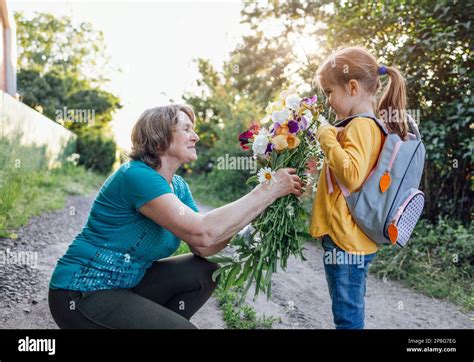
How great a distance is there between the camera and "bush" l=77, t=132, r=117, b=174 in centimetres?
2081

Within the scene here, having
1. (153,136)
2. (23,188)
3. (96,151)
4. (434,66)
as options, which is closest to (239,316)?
(153,136)

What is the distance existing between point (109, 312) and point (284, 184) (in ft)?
3.48

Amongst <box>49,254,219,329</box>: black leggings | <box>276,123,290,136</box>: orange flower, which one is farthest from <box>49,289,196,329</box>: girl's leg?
<box>276,123,290,136</box>: orange flower

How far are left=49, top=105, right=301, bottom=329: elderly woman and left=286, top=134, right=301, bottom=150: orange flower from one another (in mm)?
129

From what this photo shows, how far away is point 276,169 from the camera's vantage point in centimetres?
268

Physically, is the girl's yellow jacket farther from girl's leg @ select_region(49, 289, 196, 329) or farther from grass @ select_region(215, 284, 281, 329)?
grass @ select_region(215, 284, 281, 329)

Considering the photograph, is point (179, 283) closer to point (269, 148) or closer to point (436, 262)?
point (269, 148)

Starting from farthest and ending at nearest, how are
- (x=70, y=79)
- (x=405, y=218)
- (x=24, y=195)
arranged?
(x=70, y=79) < (x=24, y=195) < (x=405, y=218)

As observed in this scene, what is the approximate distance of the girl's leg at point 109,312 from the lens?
2.46m

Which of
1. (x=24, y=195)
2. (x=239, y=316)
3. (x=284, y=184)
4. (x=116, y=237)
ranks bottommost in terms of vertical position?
(x=239, y=316)

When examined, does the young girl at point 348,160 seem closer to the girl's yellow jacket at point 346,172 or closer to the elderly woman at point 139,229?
the girl's yellow jacket at point 346,172

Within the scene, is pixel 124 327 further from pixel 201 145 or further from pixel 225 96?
pixel 201 145
